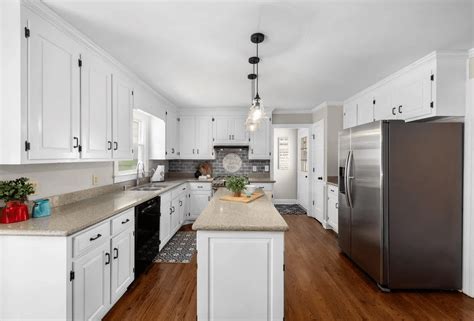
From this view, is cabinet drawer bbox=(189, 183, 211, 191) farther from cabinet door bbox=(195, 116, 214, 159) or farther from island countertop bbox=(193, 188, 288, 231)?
island countertop bbox=(193, 188, 288, 231)

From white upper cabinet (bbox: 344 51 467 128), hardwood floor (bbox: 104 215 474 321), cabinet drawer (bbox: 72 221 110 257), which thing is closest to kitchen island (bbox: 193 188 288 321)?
hardwood floor (bbox: 104 215 474 321)

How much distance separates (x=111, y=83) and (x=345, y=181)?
2.98 m

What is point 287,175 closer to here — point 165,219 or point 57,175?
point 165,219

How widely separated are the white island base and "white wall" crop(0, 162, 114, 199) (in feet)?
4.89

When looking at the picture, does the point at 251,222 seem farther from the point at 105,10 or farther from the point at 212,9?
the point at 105,10

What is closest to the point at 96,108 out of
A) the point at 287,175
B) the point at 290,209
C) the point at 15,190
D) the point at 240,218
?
the point at 15,190

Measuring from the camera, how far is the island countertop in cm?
171

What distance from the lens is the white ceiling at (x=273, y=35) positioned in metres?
1.74

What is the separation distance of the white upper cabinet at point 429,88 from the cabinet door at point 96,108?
133 inches

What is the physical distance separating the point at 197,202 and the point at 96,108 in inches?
111

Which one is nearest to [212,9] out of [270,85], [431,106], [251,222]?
[251,222]

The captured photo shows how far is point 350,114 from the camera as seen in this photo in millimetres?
4312

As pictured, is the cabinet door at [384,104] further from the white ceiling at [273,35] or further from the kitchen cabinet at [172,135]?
the kitchen cabinet at [172,135]

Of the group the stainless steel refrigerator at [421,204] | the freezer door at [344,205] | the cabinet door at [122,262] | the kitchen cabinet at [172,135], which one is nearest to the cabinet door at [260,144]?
the kitchen cabinet at [172,135]
